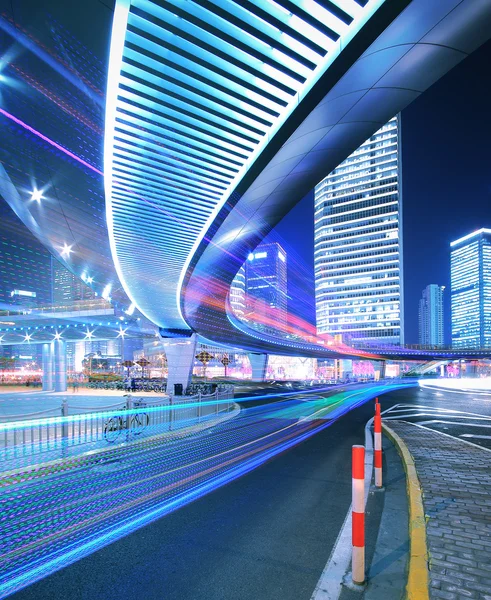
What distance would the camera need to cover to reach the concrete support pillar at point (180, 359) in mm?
38812

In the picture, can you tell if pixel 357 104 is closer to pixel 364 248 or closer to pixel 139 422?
pixel 139 422

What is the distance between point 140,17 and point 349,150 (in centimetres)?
568

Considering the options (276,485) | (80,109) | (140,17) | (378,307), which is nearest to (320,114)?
(140,17)

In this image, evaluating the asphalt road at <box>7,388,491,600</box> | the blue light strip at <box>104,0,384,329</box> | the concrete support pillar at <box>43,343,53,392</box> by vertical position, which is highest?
the blue light strip at <box>104,0,384,329</box>

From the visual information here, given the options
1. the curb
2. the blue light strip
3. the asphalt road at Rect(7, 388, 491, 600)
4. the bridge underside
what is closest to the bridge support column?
the bridge underside

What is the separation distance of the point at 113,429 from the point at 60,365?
3915 cm

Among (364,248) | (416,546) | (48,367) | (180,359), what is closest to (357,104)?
(416,546)

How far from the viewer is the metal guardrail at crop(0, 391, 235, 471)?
944cm

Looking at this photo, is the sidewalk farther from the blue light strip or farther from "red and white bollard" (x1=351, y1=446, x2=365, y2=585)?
the blue light strip

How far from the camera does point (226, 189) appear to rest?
10492 millimetres

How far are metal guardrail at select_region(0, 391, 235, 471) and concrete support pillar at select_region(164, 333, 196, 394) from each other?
73.1 ft

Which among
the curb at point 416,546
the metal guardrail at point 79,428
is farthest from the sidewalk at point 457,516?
the metal guardrail at point 79,428

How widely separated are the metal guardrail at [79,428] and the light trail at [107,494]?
968 mm

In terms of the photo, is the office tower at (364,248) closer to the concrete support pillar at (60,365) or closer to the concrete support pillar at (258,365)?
the concrete support pillar at (258,365)
